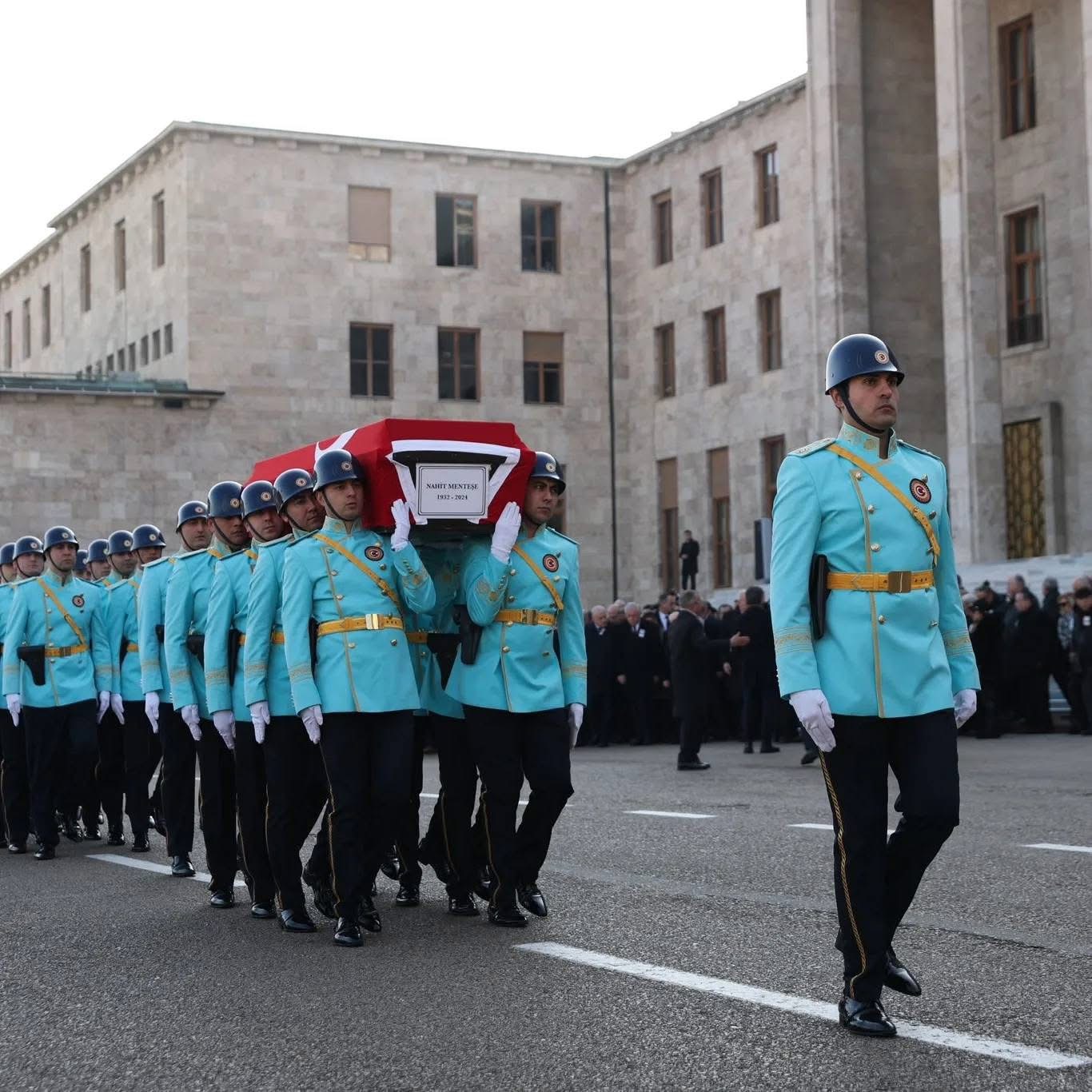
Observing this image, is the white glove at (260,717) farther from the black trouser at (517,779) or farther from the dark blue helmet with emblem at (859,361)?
the dark blue helmet with emblem at (859,361)

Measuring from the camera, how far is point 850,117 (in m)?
40.8

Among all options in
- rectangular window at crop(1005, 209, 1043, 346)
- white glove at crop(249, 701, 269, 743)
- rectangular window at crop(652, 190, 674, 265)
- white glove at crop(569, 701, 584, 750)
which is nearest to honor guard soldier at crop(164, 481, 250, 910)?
white glove at crop(249, 701, 269, 743)

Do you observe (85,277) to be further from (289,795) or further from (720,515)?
(289,795)

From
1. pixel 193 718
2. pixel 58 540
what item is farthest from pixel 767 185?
pixel 193 718

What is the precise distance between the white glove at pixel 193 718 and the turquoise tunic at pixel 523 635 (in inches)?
79.7

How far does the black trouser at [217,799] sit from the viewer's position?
411 inches

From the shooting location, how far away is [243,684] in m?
9.91

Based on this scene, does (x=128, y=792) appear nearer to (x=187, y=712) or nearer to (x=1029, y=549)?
(x=187, y=712)

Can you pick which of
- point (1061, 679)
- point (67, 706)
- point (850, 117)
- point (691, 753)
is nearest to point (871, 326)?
point (850, 117)

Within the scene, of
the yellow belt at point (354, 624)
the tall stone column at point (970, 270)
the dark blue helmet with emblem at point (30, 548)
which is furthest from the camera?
the tall stone column at point (970, 270)

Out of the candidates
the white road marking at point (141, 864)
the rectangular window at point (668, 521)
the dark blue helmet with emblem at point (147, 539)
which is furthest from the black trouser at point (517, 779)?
the rectangular window at point (668, 521)

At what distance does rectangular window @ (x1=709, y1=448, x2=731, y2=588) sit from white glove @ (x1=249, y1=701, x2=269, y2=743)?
38210mm

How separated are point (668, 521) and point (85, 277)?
18304mm

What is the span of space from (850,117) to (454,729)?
33.2 meters
